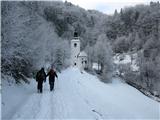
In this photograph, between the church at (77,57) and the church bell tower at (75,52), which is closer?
the church at (77,57)

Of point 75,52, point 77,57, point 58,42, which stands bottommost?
point 77,57

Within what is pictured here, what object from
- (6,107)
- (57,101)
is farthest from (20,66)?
(6,107)

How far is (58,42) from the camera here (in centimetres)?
7488

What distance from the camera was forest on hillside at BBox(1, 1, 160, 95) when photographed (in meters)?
18.0

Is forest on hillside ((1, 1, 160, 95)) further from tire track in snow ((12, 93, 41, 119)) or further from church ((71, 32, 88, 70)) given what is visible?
tire track in snow ((12, 93, 41, 119))

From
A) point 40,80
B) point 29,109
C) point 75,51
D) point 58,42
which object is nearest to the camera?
point 29,109

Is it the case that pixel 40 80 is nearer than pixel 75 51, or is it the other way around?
pixel 40 80

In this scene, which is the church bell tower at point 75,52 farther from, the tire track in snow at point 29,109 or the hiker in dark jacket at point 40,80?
the tire track in snow at point 29,109

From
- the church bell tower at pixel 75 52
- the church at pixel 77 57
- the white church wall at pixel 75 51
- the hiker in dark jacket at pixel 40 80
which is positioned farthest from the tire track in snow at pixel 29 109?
the white church wall at pixel 75 51

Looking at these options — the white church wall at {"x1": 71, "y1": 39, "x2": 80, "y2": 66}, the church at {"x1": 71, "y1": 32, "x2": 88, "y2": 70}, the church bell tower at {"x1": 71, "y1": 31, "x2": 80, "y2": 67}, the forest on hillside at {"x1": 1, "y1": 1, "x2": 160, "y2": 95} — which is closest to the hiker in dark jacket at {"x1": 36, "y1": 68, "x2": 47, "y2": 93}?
the forest on hillside at {"x1": 1, "y1": 1, "x2": 160, "y2": 95}

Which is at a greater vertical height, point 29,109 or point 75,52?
point 29,109

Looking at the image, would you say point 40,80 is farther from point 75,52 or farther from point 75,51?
point 75,51

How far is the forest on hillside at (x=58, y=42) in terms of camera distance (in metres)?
18.0

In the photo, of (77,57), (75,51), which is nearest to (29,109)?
(77,57)
